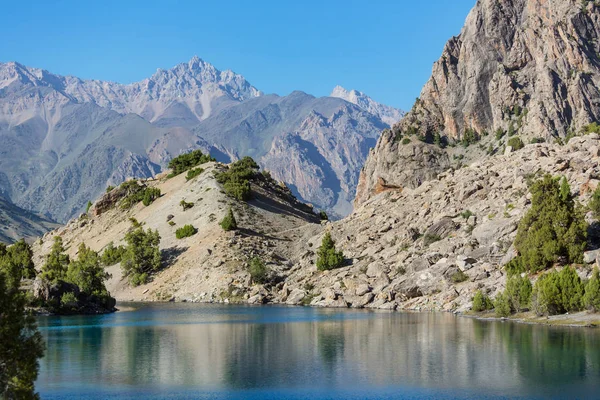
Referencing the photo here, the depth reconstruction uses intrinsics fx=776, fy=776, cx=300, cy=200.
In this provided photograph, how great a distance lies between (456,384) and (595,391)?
9.19 m

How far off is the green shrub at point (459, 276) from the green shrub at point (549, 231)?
875 cm

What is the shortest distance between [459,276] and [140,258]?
72930 mm

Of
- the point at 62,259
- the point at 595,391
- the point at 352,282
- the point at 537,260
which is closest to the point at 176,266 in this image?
the point at 62,259

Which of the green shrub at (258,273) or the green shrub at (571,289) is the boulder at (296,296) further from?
the green shrub at (571,289)

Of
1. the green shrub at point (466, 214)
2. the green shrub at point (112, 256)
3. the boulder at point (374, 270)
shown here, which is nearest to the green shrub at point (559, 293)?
the boulder at point (374, 270)

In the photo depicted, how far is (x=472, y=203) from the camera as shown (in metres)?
132

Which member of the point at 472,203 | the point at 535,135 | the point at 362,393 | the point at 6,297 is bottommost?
the point at 362,393

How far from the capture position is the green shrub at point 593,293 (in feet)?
268

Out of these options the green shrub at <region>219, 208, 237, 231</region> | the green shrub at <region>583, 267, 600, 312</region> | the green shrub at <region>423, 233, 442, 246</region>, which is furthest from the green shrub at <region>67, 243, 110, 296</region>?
the green shrub at <region>583, 267, 600, 312</region>

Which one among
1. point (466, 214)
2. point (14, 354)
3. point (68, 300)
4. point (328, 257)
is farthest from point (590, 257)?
point (14, 354)

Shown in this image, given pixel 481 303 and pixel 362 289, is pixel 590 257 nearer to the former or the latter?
pixel 481 303

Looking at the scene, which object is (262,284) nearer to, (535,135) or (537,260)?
(537,260)

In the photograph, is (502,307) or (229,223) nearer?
(502,307)

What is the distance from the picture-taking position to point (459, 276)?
10962 cm
